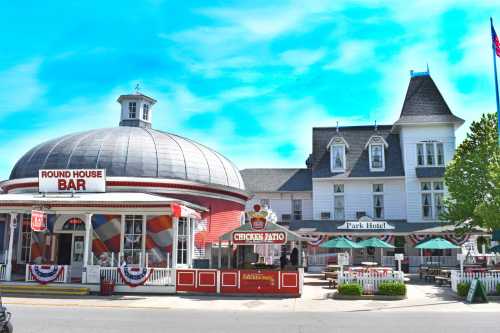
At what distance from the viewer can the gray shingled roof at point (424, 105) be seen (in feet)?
117

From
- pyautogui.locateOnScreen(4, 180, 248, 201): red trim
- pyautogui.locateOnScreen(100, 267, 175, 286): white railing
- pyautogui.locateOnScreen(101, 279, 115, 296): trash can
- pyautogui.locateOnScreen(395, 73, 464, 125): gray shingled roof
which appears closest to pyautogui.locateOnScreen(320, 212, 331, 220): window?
pyautogui.locateOnScreen(395, 73, 464, 125): gray shingled roof

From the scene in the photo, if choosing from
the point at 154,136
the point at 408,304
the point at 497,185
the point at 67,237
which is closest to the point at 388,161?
the point at 497,185

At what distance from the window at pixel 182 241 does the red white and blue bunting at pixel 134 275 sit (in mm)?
4486

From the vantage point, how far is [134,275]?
65.2 feet

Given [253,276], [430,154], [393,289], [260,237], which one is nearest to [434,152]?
[430,154]

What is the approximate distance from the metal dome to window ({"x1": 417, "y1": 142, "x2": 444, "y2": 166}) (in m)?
15.3

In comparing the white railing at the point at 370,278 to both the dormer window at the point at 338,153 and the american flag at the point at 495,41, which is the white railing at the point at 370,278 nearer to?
the american flag at the point at 495,41

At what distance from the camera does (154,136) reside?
1119 inches

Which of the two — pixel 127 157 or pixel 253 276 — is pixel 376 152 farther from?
pixel 253 276

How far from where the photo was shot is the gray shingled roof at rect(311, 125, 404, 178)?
120ft

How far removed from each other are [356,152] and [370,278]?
19.8 meters

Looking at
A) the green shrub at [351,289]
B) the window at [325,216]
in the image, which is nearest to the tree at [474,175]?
the window at [325,216]

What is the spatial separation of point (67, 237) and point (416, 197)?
947 inches

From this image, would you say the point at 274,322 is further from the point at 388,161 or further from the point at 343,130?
the point at 343,130
